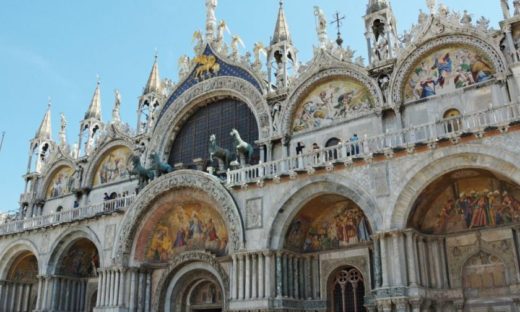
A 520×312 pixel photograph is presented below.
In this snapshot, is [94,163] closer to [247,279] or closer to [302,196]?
[247,279]

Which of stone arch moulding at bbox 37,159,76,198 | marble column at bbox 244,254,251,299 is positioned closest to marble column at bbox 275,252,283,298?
marble column at bbox 244,254,251,299

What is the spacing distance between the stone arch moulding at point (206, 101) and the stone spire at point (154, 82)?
3353mm

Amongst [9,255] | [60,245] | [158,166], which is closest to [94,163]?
[60,245]

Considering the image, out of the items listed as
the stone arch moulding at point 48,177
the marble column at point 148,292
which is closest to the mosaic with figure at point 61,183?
the stone arch moulding at point 48,177

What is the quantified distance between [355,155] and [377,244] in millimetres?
2908

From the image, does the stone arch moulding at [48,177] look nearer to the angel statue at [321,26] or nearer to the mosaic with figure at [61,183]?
the mosaic with figure at [61,183]

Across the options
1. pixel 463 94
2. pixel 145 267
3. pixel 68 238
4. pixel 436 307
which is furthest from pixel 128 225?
pixel 463 94

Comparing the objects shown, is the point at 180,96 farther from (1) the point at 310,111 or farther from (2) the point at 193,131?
(1) the point at 310,111

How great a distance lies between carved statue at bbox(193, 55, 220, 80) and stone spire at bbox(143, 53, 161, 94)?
4119mm

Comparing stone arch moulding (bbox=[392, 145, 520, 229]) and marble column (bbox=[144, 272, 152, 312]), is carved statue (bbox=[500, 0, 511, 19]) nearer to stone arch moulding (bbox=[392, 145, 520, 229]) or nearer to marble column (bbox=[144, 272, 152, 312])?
stone arch moulding (bbox=[392, 145, 520, 229])

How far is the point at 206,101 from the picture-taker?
2488 centimetres

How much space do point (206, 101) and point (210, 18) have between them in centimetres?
470

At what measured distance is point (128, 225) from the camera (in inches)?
870

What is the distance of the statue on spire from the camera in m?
25.9
